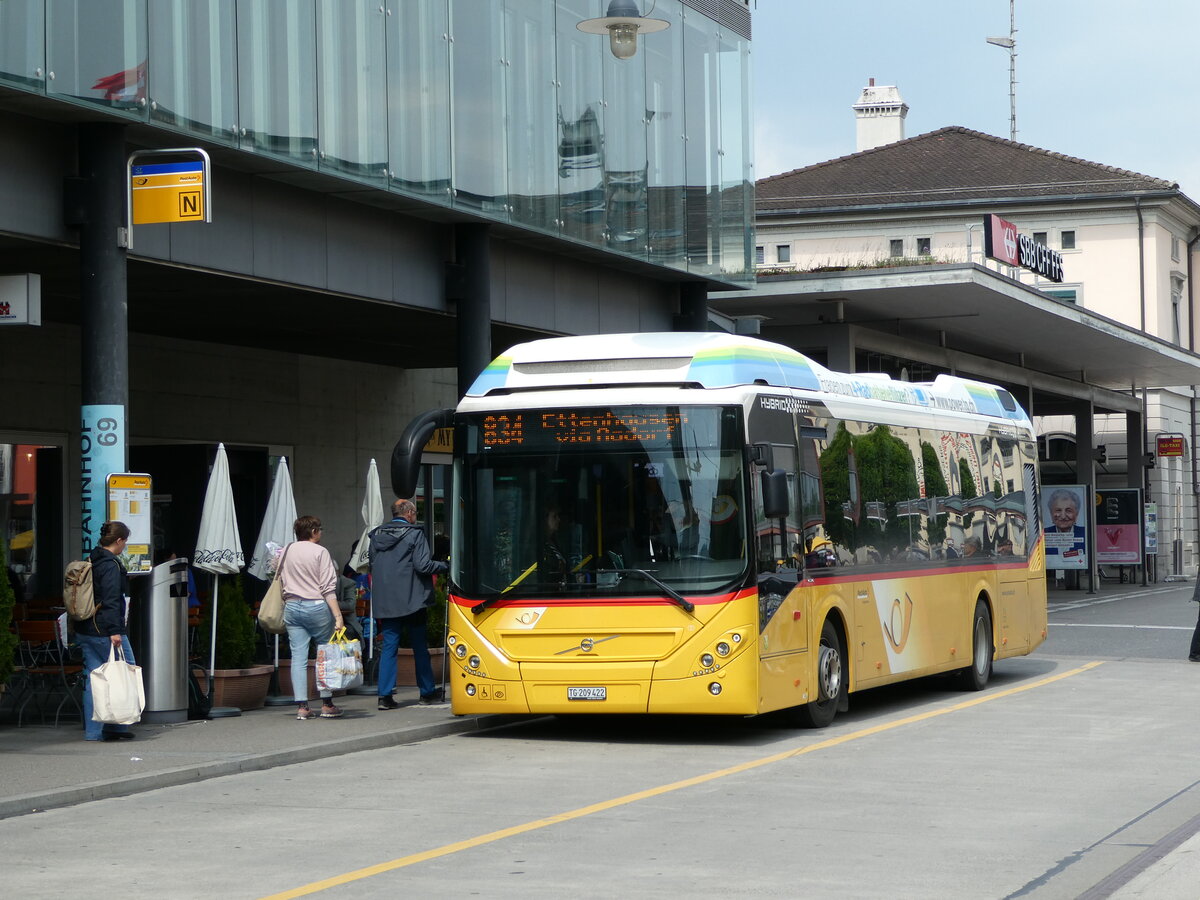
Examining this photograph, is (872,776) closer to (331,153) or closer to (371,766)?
(371,766)

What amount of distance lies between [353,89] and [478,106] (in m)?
2.26

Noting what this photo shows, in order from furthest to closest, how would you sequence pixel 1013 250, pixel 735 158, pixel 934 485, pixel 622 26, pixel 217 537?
1. pixel 1013 250
2. pixel 735 158
3. pixel 934 485
4. pixel 622 26
5. pixel 217 537

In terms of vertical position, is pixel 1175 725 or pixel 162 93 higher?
pixel 162 93

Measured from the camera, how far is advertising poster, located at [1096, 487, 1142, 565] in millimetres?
46906

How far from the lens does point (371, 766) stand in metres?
12.2

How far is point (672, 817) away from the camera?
9695 millimetres

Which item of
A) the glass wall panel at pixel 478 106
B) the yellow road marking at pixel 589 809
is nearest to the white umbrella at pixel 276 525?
the glass wall panel at pixel 478 106

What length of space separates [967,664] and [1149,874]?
32.9ft

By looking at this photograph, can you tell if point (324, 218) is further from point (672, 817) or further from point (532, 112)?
point (672, 817)

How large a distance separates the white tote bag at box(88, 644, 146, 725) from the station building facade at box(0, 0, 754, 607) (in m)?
2.09

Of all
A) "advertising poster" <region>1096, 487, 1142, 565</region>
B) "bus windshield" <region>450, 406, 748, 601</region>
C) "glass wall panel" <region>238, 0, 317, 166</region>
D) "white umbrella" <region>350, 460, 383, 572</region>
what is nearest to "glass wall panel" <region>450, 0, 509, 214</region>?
"glass wall panel" <region>238, 0, 317, 166</region>

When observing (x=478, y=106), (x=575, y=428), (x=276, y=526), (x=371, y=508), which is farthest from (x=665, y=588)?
(x=478, y=106)

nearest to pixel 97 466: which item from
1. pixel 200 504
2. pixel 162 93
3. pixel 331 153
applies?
pixel 162 93

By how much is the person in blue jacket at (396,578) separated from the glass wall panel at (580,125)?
6.51 meters
